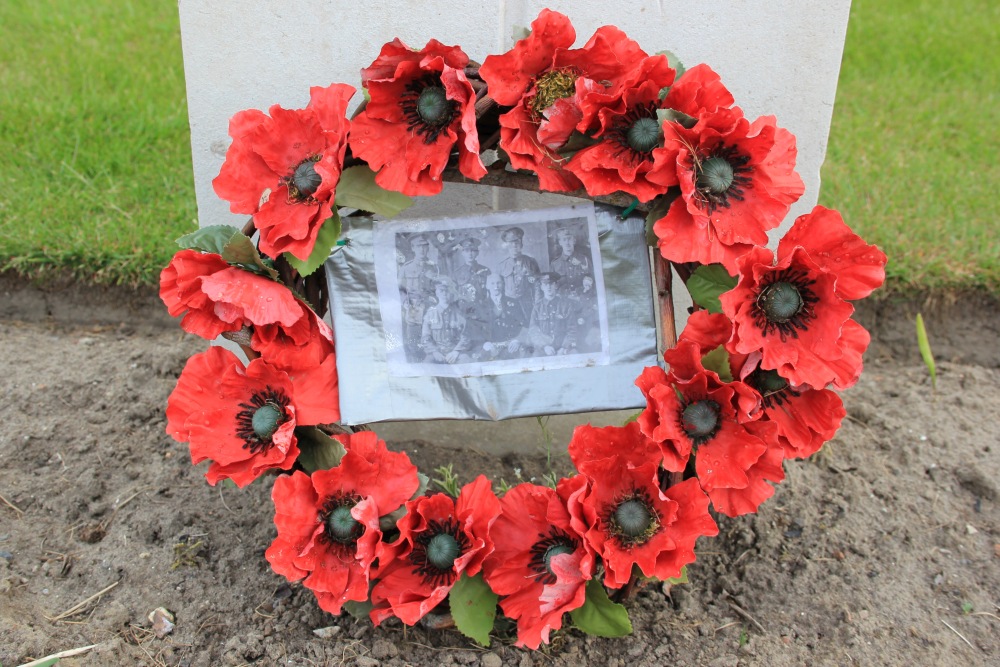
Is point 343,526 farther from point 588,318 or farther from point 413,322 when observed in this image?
point 588,318

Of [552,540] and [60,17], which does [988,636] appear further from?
[60,17]

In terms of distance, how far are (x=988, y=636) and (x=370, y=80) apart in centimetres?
165

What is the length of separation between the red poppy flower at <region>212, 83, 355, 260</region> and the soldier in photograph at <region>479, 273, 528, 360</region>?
36 cm

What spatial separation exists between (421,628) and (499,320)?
2.11 ft

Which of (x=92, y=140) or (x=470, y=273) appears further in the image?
(x=92, y=140)

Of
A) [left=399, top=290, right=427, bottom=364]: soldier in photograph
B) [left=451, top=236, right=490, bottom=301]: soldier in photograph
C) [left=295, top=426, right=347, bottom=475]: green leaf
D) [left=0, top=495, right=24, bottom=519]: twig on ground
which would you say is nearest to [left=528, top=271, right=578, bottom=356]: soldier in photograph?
[left=451, top=236, right=490, bottom=301]: soldier in photograph

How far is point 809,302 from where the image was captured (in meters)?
1.49

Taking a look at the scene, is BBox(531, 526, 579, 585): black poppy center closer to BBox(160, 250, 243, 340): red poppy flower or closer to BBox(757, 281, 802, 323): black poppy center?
BBox(757, 281, 802, 323): black poppy center

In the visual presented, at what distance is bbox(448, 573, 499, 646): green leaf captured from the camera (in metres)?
1.60

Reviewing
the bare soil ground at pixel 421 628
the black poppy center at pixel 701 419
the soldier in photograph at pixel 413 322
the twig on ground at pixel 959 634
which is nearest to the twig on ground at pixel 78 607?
the bare soil ground at pixel 421 628

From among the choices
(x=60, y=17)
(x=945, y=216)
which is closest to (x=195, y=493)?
(x=945, y=216)

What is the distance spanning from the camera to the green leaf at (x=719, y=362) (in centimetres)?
148

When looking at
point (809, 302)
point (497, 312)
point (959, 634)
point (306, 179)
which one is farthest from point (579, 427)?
point (959, 634)

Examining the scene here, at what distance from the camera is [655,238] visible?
1595 millimetres
